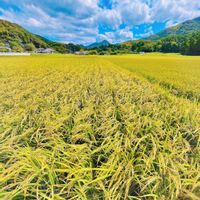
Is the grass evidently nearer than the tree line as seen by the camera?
Yes

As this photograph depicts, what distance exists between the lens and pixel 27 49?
109250mm

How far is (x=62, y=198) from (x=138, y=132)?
4.94 feet

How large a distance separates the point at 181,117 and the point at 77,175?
8.03 feet

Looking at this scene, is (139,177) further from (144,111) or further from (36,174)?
(144,111)

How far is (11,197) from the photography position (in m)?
1.39

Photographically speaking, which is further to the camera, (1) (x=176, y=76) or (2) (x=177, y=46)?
(2) (x=177, y=46)

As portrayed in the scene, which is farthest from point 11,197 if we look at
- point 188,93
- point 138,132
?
point 188,93

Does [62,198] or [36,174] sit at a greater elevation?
[36,174]

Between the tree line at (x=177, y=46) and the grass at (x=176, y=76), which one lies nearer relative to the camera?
the grass at (x=176, y=76)

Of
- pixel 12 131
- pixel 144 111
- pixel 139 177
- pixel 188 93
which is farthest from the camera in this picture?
pixel 188 93

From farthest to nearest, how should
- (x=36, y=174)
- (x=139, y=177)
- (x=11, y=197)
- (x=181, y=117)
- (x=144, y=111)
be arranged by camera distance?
(x=144, y=111)
(x=181, y=117)
(x=139, y=177)
(x=36, y=174)
(x=11, y=197)

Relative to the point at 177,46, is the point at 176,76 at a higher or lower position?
higher

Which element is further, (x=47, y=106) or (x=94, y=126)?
(x=47, y=106)

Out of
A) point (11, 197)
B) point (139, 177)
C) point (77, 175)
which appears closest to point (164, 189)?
point (139, 177)
